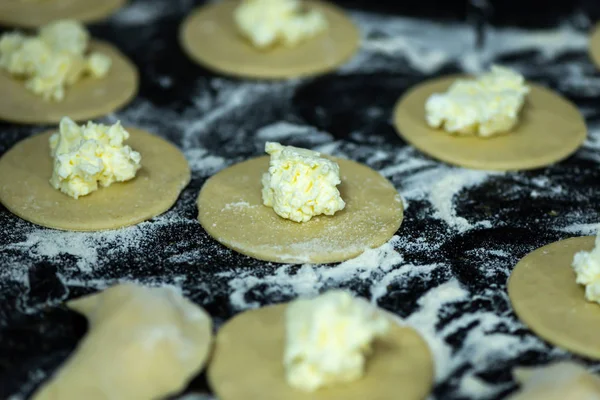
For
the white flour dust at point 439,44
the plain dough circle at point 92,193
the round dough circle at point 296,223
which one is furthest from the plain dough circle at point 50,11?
the round dough circle at point 296,223

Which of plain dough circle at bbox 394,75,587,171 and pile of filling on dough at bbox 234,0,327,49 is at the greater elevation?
pile of filling on dough at bbox 234,0,327,49

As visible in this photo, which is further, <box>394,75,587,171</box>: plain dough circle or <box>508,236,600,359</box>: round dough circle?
<box>394,75,587,171</box>: plain dough circle

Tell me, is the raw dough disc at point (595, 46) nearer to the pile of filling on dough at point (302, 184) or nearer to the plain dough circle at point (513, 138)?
the plain dough circle at point (513, 138)

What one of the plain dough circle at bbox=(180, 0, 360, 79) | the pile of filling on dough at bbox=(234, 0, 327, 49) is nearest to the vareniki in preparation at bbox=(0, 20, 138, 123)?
the plain dough circle at bbox=(180, 0, 360, 79)

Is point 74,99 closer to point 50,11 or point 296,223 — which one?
point 50,11

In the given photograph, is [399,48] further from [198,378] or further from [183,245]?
[198,378]

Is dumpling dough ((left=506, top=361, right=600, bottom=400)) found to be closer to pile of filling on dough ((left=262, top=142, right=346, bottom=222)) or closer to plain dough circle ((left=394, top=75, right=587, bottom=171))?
pile of filling on dough ((left=262, top=142, right=346, bottom=222))

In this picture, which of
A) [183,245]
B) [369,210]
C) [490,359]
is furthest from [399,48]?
[490,359]

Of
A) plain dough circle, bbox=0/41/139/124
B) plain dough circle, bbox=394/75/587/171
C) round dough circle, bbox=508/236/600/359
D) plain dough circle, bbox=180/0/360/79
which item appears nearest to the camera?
round dough circle, bbox=508/236/600/359
